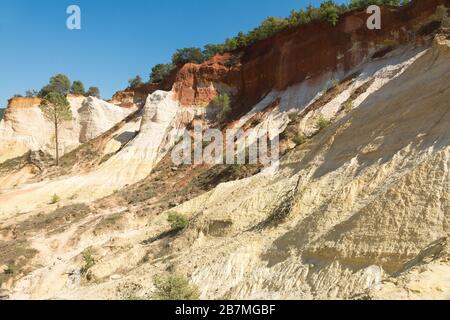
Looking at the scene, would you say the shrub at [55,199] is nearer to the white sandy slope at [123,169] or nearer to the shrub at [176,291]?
the white sandy slope at [123,169]

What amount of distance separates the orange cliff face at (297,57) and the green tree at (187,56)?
2612mm

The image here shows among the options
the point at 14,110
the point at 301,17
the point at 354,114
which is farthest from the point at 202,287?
the point at 14,110

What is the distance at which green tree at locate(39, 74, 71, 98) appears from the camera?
5629 centimetres

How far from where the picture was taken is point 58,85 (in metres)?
58.2

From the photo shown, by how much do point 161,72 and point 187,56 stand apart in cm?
466

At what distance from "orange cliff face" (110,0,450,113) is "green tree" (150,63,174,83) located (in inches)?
128

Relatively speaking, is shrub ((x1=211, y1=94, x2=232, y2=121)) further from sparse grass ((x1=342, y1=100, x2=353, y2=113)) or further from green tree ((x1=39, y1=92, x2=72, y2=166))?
green tree ((x1=39, y1=92, x2=72, y2=166))

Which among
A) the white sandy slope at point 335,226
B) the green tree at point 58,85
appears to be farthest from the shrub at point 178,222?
the green tree at point 58,85

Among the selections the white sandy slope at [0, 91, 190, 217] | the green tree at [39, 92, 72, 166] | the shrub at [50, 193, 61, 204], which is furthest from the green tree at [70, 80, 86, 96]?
the shrub at [50, 193, 61, 204]

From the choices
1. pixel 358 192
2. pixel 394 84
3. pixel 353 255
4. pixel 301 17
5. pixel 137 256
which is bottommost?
pixel 137 256

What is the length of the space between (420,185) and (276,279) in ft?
12.5

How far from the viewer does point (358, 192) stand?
10.9 m

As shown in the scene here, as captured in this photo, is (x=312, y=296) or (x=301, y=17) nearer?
(x=312, y=296)
